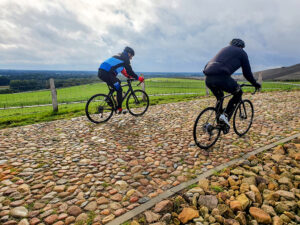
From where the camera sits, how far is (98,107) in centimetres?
741

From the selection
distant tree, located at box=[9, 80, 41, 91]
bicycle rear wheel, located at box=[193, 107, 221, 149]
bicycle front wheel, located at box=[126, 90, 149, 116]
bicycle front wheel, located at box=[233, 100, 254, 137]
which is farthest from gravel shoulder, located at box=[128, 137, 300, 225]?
distant tree, located at box=[9, 80, 41, 91]

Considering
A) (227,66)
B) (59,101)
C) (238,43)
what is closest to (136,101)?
(227,66)

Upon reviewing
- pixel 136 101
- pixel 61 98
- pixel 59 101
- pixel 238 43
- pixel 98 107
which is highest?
pixel 238 43

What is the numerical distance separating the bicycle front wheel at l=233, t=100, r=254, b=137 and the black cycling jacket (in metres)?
1.54

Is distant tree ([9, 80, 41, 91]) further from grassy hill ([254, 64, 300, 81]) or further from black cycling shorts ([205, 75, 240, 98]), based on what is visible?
grassy hill ([254, 64, 300, 81])

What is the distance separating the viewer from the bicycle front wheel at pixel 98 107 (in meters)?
7.28

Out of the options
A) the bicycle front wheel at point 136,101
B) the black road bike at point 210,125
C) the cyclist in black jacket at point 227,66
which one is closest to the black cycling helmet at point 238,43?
the cyclist in black jacket at point 227,66

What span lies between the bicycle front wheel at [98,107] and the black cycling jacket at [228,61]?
426 cm

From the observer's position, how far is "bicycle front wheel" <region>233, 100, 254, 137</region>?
5969 millimetres

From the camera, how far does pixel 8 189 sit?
11.2ft

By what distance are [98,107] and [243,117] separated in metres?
5.21

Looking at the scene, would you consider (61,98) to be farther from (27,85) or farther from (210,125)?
(210,125)

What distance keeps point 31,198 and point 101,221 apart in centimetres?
140

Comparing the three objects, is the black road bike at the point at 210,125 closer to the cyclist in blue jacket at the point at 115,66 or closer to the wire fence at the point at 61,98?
the cyclist in blue jacket at the point at 115,66
